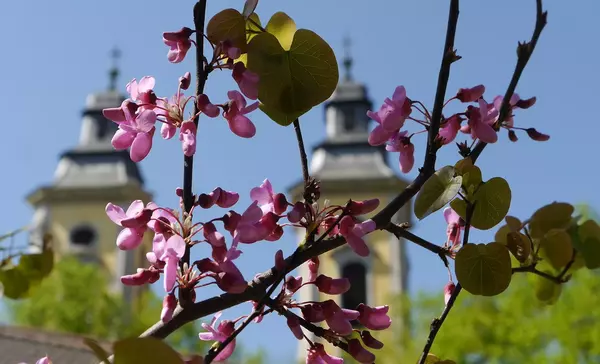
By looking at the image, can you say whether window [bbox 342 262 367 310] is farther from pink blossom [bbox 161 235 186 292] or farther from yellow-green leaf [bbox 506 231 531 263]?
pink blossom [bbox 161 235 186 292]

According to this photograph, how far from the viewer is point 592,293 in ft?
26.9

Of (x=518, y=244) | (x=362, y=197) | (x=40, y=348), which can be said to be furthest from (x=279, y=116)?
(x=362, y=197)

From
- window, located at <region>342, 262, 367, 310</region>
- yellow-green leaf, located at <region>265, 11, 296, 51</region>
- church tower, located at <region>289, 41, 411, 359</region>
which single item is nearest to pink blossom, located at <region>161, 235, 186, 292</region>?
yellow-green leaf, located at <region>265, 11, 296, 51</region>

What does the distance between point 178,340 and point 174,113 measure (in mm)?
15022

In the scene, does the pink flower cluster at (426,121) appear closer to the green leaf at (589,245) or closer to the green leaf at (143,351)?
the green leaf at (589,245)

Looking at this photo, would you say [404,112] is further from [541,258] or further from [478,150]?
[541,258]

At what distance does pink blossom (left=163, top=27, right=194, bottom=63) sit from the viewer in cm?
73

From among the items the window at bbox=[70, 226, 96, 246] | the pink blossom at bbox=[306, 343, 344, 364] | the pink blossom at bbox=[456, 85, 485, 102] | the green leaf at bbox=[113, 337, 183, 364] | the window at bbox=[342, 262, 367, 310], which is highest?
the pink blossom at bbox=[456, 85, 485, 102]

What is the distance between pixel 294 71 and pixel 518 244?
0.28 m

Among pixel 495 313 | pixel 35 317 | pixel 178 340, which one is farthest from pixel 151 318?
pixel 495 313

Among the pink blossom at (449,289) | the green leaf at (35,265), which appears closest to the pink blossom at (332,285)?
the pink blossom at (449,289)

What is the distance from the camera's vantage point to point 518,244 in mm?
744

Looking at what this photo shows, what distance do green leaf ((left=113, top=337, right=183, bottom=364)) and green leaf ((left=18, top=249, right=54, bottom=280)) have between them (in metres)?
0.74

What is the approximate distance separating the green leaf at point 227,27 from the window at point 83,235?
67.3ft
